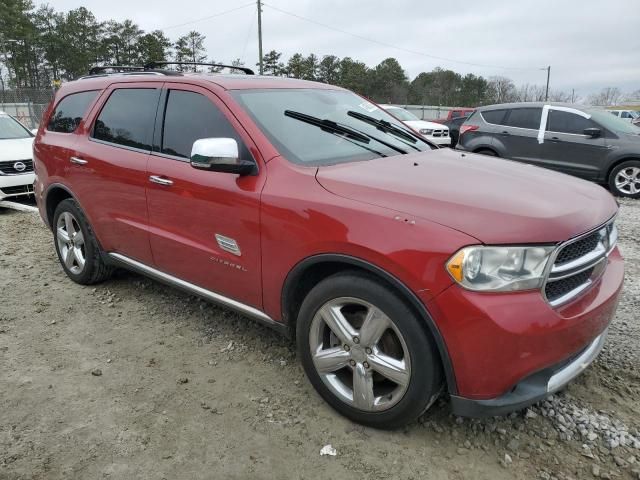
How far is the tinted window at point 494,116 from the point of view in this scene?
9.38 metres

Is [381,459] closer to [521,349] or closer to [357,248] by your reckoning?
[521,349]

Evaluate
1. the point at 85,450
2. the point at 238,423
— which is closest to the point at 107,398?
the point at 85,450

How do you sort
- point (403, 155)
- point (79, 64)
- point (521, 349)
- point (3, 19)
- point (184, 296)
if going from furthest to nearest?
point (79, 64), point (3, 19), point (184, 296), point (403, 155), point (521, 349)

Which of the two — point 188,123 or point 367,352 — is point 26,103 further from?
point 367,352

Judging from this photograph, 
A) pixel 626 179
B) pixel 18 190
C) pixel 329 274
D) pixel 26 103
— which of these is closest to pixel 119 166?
pixel 329 274

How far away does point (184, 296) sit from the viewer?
13.7 ft

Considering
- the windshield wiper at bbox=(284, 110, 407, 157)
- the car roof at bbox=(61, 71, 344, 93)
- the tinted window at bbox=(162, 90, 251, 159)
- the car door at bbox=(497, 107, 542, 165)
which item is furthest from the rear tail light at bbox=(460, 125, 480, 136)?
the tinted window at bbox=(162, 90, 251, 159)

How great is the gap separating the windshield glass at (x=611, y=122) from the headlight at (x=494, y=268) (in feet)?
25.5

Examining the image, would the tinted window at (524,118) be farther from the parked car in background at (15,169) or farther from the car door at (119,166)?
the parked car in background at (15,169)

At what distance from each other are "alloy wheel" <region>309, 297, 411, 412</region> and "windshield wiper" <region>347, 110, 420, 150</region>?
148 centimetres

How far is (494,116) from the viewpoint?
9.49 meters

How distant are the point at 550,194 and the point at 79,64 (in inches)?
2150

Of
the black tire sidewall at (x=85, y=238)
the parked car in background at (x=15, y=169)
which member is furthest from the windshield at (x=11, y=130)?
the black tire sidewall at (x=85, y=238)

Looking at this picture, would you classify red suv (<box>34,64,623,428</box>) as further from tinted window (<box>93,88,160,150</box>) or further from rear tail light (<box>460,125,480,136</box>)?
rear tail light (<box>460,125,480,136</box>)
